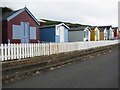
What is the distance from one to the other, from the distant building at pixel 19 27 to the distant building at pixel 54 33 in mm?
4599

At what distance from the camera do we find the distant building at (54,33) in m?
21.0

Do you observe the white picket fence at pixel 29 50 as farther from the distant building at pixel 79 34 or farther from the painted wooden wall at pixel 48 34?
the distant building at pixel 79 34

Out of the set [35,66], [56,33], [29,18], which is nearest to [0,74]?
[35,66]

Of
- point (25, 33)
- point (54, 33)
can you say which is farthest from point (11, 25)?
point (54, 33)

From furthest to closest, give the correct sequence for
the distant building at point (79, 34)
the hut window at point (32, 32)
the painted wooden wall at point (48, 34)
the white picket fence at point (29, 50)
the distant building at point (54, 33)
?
the distant building at point (79, 34)
the painted wooden wall at point (48, 34)
the distant building at point (54, 33)
the hut window at point (32, 32)
the white picket fence at point (29, 50)

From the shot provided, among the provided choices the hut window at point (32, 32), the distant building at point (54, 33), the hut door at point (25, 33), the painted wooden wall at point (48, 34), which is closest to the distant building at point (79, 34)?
the distant building at point (54, 33)

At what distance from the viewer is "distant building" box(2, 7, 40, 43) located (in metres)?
13.2

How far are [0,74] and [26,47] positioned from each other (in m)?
4.15

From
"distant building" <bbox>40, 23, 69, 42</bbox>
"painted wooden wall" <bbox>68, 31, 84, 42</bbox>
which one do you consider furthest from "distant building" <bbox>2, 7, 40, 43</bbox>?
"painted wooden wall" <bbox>68, 31, 84, 42</bbox>

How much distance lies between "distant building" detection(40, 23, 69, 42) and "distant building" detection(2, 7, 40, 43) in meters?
4.60

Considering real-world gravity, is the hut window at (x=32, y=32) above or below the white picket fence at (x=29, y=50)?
above

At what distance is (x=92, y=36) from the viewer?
35.2m

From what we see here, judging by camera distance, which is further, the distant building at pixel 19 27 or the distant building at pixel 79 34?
the distant building at pixel 79 34

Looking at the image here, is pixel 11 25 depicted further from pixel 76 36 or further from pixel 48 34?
pixel 76 36
